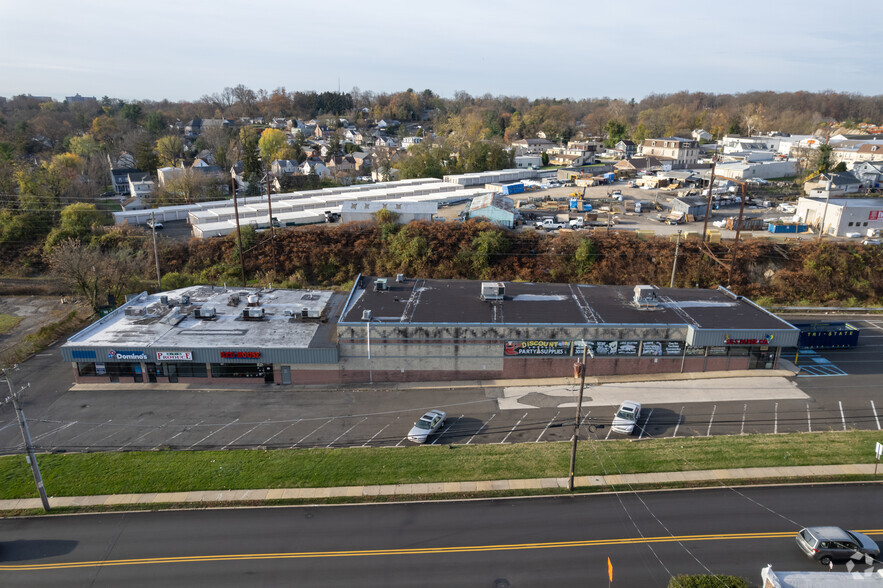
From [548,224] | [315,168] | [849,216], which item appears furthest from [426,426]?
[315,168]

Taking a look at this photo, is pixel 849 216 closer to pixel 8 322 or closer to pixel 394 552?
pixel 394 552

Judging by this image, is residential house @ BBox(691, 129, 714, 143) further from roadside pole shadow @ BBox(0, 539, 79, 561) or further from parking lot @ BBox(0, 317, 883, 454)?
roadside pole shadow @ BBox(0, 539, 79, 561)

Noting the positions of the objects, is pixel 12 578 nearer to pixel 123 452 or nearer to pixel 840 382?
pixel 123 452

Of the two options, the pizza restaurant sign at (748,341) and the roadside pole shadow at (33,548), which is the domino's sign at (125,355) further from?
the pizza restaurant sign at (748,341)

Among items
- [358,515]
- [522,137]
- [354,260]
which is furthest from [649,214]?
[522,137]

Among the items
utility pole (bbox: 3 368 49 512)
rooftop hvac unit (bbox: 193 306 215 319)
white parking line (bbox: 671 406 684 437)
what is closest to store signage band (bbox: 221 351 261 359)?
rooftop hvac unit (bbox: 193 306 215 319)
